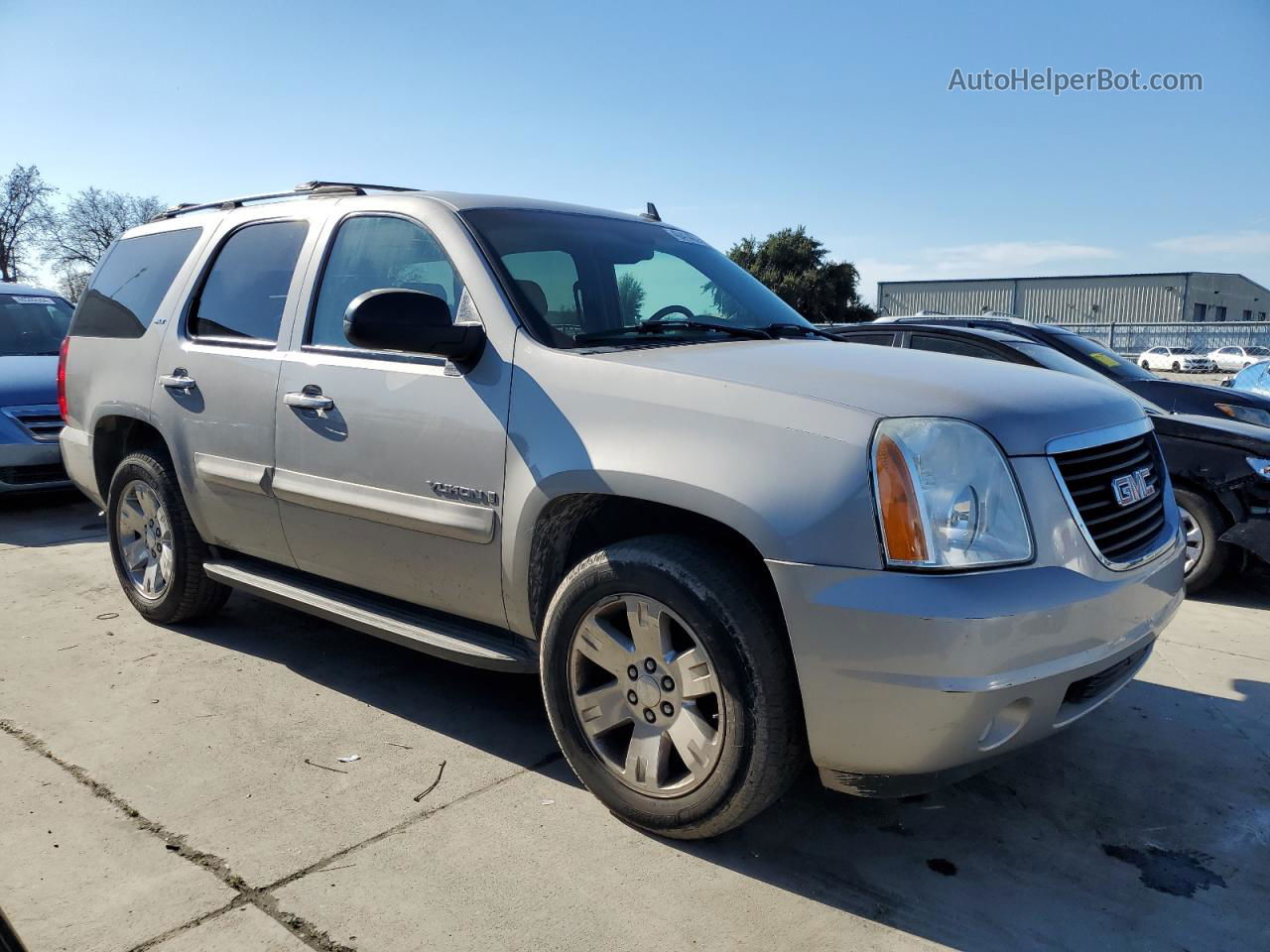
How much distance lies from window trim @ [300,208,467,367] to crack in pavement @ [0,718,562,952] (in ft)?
4.62

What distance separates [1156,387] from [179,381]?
578 centimetres

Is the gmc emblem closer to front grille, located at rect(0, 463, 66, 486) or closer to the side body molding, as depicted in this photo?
the side body molding

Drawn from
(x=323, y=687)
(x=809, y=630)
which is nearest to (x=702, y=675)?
(x=809, y=630)

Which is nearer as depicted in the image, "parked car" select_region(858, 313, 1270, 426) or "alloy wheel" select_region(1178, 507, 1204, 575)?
"alloy wheel" select_region(1178, 507, 1204, 575)

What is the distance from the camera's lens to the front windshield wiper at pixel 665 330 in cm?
313

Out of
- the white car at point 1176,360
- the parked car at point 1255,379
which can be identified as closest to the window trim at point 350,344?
the parked car at point 1255,379

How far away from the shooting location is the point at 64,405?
5.03m

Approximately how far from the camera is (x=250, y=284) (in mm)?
4000

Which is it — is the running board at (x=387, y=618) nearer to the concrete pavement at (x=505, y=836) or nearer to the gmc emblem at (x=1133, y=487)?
the concrete pavement at (x=505, y=836)

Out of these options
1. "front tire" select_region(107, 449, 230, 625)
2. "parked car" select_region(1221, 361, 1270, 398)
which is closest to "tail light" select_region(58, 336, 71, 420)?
"front tire" select_region(107, 449, 230, 625)

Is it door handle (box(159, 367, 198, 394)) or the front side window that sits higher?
the front side window

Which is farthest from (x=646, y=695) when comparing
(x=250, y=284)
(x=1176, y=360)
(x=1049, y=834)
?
(x=1176, y=360)

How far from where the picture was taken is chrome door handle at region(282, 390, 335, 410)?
3.40m

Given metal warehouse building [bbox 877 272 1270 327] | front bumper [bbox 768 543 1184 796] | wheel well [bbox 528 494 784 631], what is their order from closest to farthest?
front bumper [bbox 768 543 1184 796] < wheel well [bbox 528 494 784 631] < metal warehouse building [bbox 877 272 1270 327]
